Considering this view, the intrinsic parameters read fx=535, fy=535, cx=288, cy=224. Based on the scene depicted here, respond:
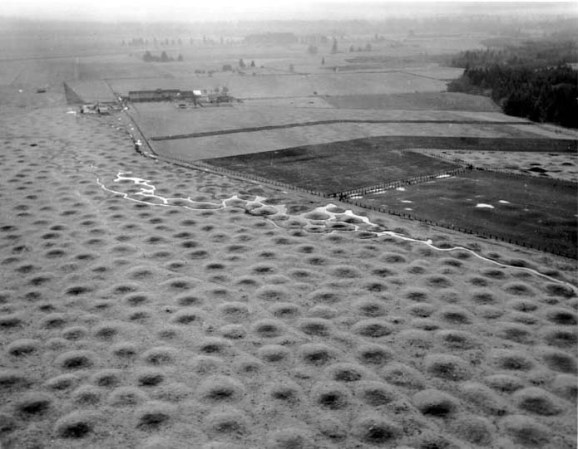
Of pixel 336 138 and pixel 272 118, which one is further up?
pixel 272 118

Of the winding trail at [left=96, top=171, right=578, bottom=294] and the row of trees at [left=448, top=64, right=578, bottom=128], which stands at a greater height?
the row of trees at [left=448, top=64, right=578, bottom=128]

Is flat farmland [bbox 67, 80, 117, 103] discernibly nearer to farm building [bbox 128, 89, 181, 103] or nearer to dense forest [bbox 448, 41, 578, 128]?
farm building [bbox 128, 89, 181, 103]

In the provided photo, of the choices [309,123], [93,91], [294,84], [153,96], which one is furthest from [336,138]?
[93,91]

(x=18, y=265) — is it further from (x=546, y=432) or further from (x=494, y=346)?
(x=546, y=432)

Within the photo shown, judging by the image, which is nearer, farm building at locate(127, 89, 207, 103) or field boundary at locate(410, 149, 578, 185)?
field boundary at locate(410, 149, 578, 185)

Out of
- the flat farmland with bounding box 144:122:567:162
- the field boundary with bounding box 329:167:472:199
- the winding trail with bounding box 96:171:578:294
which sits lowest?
the winding trail with bounding box 96:171:578:294

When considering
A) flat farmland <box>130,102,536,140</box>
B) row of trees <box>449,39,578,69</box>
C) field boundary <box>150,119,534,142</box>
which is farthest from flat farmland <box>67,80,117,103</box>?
row of trees <box>449,39,578,69</box>

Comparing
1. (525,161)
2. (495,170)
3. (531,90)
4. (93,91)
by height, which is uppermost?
(531,90)

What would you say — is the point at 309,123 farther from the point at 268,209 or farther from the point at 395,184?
the point at 268,209

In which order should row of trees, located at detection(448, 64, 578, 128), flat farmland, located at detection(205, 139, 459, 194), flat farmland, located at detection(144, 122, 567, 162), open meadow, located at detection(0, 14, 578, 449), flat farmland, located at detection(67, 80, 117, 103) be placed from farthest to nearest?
flat farmland, located at detection(67, 80, 117, 103), row of trees, located at detection(448, 64, 578, 128), flat farmland, located at detection(144, 122, 567, 162), flat farmland, located at detection(205, 139, 459, 194), open meadow, located at detection(0, 14, 578, 449)
